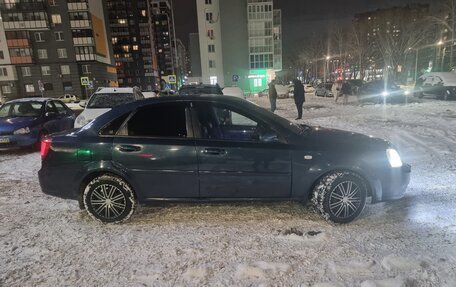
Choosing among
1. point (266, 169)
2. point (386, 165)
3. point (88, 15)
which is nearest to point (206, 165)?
point (266, 169)

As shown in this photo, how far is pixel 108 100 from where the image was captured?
10.8 metres

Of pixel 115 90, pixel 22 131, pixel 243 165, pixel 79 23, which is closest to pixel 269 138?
pixel 243 165

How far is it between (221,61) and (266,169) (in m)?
64.3

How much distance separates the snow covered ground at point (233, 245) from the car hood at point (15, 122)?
4.28m

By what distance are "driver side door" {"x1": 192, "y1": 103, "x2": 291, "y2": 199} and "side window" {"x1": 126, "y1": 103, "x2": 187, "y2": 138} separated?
23 cm

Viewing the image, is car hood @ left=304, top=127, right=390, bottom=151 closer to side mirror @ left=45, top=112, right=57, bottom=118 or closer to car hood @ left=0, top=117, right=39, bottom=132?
car hood @ left=0, top=117, right=39, bottom=132

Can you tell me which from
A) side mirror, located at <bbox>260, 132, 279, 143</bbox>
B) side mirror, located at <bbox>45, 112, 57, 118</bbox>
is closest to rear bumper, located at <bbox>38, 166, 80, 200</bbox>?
side mirror, located at <bbox>260, 132, 279, 143</bbox>

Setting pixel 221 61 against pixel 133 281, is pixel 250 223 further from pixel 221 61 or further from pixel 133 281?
pixel 221 61

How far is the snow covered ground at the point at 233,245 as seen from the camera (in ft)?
10.3

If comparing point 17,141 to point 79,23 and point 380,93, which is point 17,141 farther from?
point 79,23

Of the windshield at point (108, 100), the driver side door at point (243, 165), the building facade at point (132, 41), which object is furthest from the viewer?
the building facade at point (132, 41)

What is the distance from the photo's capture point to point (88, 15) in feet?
188

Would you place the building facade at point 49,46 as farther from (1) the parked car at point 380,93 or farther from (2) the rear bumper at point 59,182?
(2) the rear bumper at point 59,182

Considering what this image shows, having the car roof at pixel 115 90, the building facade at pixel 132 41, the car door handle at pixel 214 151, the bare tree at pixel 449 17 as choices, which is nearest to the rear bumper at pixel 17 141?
the car roof at pixel 115 90
